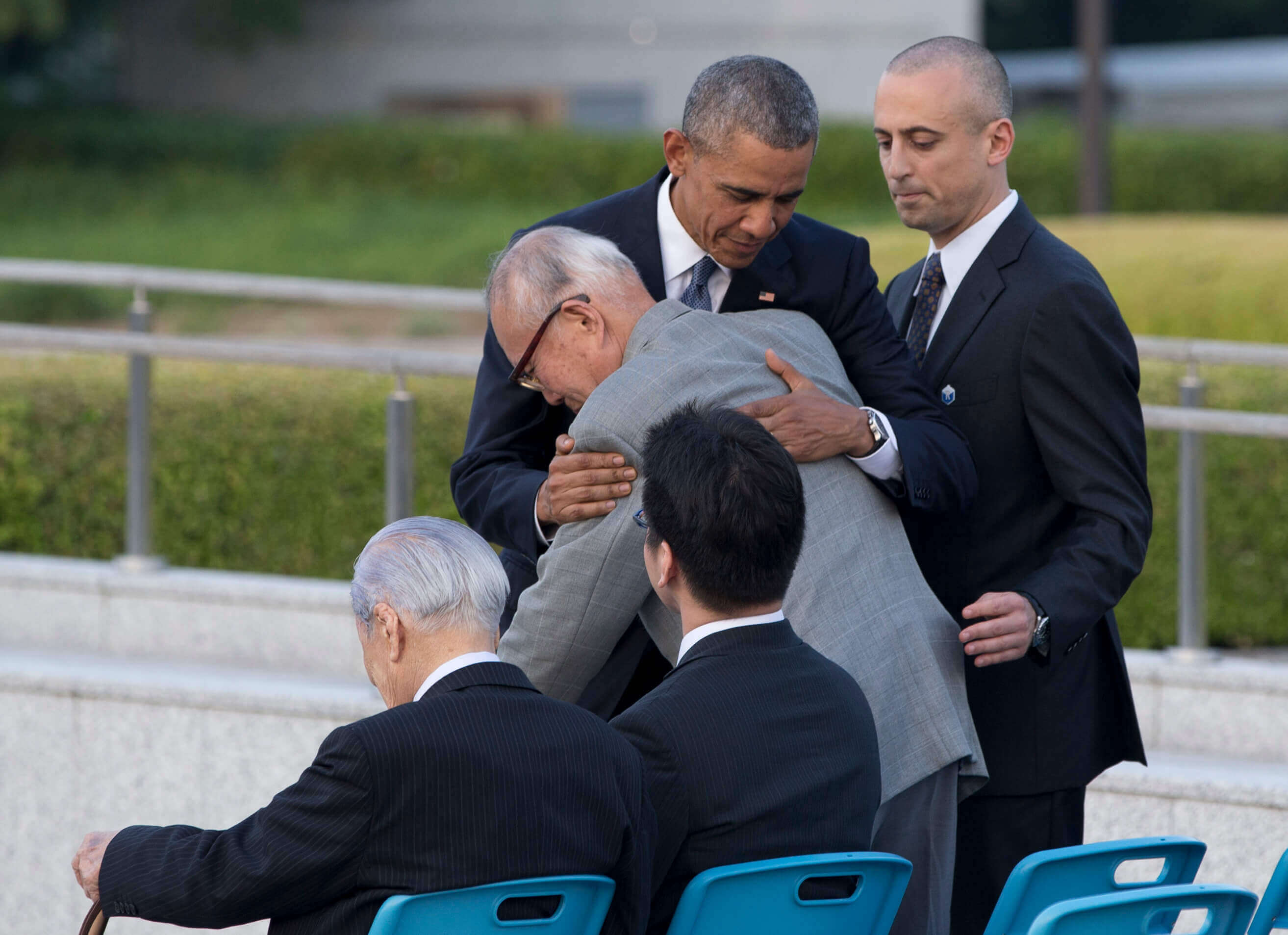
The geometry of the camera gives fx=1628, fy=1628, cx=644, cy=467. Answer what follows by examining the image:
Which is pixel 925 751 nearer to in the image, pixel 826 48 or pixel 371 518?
pixel 371 518

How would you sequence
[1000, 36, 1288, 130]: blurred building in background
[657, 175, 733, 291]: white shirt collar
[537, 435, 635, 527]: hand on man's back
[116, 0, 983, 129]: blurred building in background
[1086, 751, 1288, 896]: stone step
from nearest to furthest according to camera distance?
1. [537, 435, 635, 527]: hand on man's back
2. [657, 175, 733, 291]: white shirt collar
3. [1086, 751, 1288, 896]: stone step
4. [116, 0, 983, 129]: blurred building in background
5. [1000, 36, 1288, 130]: blurred building in background

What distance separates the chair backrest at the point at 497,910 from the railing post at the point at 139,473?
3.18 meters

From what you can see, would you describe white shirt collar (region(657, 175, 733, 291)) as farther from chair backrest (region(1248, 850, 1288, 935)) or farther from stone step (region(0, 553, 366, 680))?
stone step (region(0, 553, 366, 680))

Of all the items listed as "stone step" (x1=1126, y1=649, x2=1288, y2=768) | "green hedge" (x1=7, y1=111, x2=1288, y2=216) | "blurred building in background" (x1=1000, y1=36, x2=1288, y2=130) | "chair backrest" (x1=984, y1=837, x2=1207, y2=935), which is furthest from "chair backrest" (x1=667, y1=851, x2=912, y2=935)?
"blurred building in background" (x1=1000, y1=36, x2=1288, y2=130)

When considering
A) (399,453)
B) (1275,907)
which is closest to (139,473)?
(399,453)

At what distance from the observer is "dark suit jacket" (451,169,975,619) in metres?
2.70

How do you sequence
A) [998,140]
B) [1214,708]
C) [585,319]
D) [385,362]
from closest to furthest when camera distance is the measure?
1. [585,319]
2. [998,140]
3. [1214,708]
4. [385,362]

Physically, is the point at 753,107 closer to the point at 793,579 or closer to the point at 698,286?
the point at 698,286

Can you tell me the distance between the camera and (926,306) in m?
2.98

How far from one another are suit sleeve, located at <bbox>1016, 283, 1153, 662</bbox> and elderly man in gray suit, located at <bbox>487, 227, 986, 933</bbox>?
263 mm

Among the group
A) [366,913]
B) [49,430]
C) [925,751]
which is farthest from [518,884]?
[49,430]

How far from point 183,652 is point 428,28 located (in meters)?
19.2

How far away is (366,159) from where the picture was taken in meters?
21.9

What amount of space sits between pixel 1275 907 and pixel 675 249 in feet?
4.62
